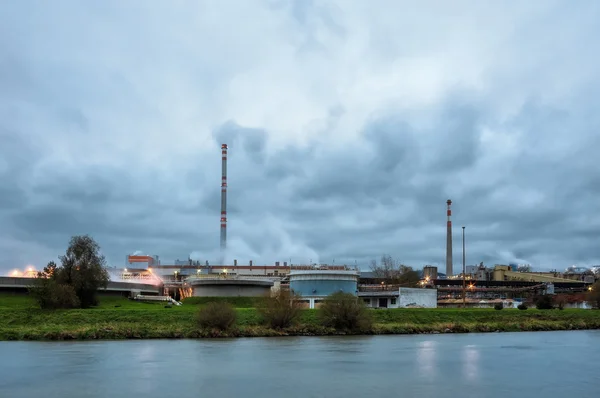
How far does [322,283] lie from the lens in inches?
3041

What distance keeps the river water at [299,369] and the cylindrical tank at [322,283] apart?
36790 mm

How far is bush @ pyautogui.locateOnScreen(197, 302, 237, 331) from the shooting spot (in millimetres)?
43906

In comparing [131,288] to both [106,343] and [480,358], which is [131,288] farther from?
[480,358]

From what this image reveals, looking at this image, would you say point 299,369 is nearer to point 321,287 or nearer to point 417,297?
point 321,287

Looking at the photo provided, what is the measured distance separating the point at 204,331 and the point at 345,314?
36.0 ft

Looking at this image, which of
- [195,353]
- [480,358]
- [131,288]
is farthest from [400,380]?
[131,288]

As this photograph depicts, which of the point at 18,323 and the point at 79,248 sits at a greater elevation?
the point at 79,248

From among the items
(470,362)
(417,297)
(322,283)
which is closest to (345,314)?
(470,362)

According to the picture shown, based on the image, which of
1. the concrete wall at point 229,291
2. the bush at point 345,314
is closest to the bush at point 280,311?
the bush at point 345,314

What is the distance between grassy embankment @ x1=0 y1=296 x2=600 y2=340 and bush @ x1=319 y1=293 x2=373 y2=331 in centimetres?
84

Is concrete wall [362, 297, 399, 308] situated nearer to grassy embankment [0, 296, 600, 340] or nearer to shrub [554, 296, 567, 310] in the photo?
shrub [554, 296, 567, 310]

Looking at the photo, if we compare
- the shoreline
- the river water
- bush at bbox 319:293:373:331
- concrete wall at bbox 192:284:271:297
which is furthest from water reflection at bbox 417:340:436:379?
concrete wall at bbox 192:284:271:297

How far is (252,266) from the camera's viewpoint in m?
133

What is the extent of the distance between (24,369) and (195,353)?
358 inches
